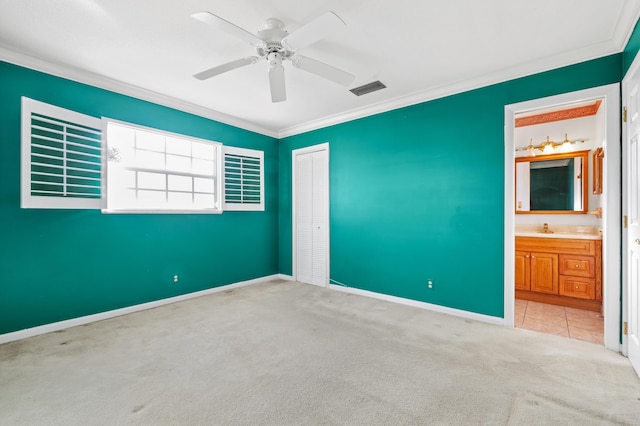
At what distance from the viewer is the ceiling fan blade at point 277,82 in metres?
2.44

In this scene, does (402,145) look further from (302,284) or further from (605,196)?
(302,284)

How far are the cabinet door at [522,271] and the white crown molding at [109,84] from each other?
4.54 m

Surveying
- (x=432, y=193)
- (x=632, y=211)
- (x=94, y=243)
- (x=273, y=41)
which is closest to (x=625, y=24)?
(x=632, y=211)

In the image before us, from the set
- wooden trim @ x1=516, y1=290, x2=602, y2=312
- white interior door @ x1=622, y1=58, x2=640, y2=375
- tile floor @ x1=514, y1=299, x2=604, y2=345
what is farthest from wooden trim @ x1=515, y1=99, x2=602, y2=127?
tile floor @ x1=514, y1=299, x2=604, y2=345

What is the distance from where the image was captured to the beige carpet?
170 centimetres

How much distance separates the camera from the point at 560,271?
3.76 meters

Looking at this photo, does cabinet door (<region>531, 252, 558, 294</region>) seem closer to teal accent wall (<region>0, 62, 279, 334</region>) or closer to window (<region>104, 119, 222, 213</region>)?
teal accent wall (<region>0, 62, 279, 334</region>)

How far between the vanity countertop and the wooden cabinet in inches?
2.1

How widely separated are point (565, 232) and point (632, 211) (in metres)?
2.28

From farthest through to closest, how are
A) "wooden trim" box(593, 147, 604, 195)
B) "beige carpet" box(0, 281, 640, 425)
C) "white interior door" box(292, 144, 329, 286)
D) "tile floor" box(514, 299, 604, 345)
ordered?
"white interior door" box(292, 144, 329, 286) → "wooden trim" box(593, 147, 604, 195) → "tile floor" box(514, 299, 604, 345) → "beige carpet" box(0, 281, 640, 425)

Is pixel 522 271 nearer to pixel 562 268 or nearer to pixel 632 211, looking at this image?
pixel 562 268

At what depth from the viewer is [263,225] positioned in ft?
16.6

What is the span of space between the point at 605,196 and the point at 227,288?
4.53 meters

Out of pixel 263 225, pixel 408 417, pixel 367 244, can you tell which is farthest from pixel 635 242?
pixel 263 225
